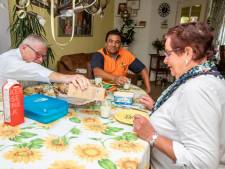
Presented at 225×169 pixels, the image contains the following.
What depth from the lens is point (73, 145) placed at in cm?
93

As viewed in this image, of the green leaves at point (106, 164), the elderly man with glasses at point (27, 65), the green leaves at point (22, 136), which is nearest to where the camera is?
the green leaves at point (106, 164)

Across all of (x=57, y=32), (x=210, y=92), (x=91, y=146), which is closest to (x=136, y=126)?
(x=91, y=146)

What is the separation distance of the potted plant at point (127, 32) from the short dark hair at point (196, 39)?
4545 mm

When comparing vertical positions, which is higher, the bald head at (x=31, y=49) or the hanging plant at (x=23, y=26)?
the hanging plant at (x=23, y=26)

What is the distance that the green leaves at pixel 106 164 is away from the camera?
801 mm

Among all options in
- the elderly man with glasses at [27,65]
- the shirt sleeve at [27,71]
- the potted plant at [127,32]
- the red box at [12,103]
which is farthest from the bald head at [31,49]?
the potted plant at [127,32]

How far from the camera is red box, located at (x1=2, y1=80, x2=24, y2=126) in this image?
989 millimetres

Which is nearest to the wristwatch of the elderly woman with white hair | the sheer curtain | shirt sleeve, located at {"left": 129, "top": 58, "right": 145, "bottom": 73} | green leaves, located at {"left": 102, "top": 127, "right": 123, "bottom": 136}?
the elderly woman with white hair

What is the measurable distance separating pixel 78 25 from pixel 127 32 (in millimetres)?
1559

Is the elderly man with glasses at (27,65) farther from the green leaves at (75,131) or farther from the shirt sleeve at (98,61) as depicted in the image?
the shirt sleeve at (98,61)

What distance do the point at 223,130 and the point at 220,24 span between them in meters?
4.95

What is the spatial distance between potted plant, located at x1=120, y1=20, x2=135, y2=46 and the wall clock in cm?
77

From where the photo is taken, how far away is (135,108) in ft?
4.75

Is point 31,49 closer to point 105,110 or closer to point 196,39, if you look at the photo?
point 105,110
